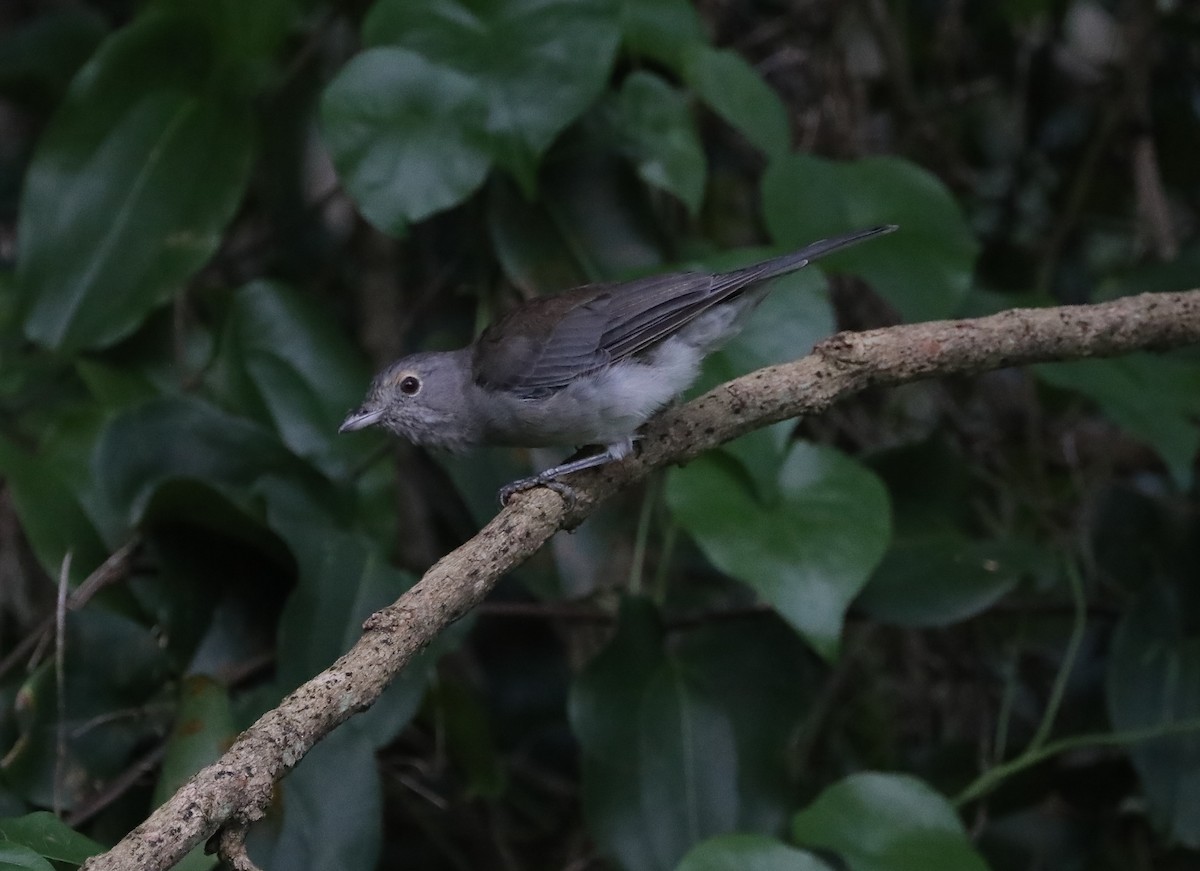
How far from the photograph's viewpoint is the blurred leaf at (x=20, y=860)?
6.24 ft

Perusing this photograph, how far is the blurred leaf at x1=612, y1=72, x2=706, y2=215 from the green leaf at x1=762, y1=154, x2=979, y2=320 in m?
0.26

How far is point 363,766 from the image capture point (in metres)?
2.94

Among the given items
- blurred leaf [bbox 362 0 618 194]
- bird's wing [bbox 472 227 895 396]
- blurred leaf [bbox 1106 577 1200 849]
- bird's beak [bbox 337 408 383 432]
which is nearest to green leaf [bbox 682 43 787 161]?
blurred leaf [bbox 362 0 618 194]

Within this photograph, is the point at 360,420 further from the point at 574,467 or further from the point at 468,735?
the point at 468,735

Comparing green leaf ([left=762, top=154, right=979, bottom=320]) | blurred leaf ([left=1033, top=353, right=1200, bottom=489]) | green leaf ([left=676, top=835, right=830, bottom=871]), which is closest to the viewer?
green leaf ([left=676, top=835, right=830, bottom=871])

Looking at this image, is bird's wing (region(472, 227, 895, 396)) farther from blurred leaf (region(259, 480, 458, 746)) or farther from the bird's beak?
blurred leaf (region(259, 480, 458, 746))

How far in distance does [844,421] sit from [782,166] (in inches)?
50.4

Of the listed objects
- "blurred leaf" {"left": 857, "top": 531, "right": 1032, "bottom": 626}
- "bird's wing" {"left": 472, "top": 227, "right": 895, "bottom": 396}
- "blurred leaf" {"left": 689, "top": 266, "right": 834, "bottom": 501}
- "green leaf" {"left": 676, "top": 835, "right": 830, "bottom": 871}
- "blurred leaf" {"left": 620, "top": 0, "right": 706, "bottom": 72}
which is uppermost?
"blurred leaf" {"left": 620, "top": 0, "right": 706, "bottom": 72}

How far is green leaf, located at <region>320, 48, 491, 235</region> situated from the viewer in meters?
3.44

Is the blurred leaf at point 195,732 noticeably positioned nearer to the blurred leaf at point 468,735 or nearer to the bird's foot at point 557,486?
the blurred leaf at point 468,735

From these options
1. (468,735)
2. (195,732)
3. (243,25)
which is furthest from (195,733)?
(243,25)

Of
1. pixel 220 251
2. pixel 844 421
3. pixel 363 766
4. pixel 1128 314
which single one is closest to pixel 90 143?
pixel 220 251

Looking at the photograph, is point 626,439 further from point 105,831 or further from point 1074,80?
point 1074,80

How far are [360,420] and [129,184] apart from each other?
1.18 metres
